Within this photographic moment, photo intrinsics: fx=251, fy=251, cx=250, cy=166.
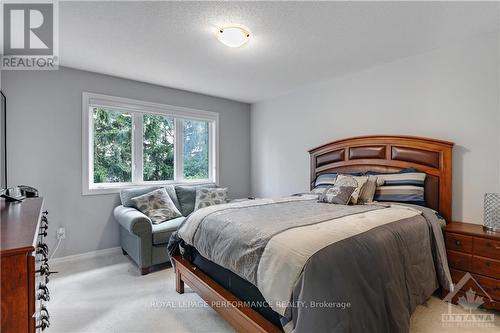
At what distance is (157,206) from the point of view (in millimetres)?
3332

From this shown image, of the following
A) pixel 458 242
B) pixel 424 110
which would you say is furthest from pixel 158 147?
pixel 458 242

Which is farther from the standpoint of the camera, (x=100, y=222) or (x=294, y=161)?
(x=294, y=161)

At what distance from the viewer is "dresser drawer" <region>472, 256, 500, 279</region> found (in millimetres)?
2008

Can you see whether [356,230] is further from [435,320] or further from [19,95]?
[19,95]

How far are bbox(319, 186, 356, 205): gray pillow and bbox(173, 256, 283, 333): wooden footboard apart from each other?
142 cm

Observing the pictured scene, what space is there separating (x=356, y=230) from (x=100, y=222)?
3.24 meters

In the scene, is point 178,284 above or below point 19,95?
below

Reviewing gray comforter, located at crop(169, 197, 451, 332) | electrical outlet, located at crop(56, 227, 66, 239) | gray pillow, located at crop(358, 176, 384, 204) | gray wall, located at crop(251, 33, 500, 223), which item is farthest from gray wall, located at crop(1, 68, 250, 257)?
gray pillow, located at crop(358, 176, 384, 204)

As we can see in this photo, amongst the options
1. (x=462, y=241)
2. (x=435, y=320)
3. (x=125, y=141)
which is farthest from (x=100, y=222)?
(x=462, y=241)

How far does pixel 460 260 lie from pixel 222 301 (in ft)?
6.83

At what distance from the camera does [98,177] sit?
3467 millimetres

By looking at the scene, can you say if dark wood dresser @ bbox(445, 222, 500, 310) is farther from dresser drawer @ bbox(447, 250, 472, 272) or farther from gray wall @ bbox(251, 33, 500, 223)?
gray wall @ bbox(251, 33, 500, 223)

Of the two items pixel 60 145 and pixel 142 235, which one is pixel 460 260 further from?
pixel 60 145

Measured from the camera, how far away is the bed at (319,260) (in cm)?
125
